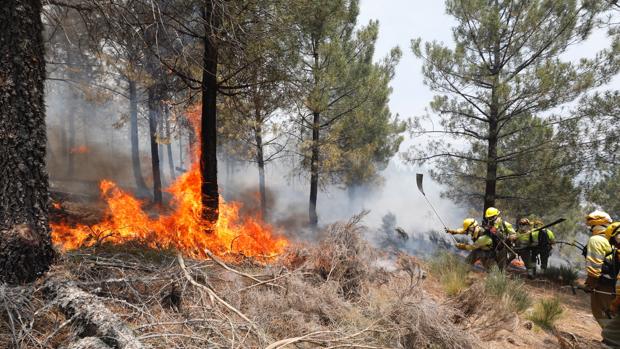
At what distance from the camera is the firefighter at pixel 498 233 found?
29.3 ft

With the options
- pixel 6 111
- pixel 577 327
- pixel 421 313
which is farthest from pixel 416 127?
pixel 6 111

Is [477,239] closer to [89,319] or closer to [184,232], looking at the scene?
[184,232]

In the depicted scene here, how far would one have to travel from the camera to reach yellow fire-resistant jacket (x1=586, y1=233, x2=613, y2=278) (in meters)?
5.00

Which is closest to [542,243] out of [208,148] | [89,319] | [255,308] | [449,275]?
[449,275]

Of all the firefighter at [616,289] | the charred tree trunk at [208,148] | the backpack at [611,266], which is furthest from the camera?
the charred tree trunk at [208,148]

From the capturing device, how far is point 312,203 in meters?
16.8

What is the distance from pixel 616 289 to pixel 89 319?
606cm

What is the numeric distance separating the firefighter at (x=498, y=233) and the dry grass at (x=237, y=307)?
4.76 m

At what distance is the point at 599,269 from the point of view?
16.6 feet

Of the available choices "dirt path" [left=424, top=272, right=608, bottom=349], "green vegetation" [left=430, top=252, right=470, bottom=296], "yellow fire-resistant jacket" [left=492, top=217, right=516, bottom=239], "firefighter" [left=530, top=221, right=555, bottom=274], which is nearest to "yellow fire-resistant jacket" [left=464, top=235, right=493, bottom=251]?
"yellow fire-resistant jacket" [left=492, top=217, right=516, bottom=239]

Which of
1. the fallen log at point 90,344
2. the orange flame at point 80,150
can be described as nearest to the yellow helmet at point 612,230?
the fallen log at point 90,344

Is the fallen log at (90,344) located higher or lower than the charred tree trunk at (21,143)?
lower

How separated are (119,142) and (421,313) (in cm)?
3476

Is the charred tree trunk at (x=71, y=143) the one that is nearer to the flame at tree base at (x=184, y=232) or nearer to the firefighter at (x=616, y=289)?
the flame at tree base at (x=184, y=232)
